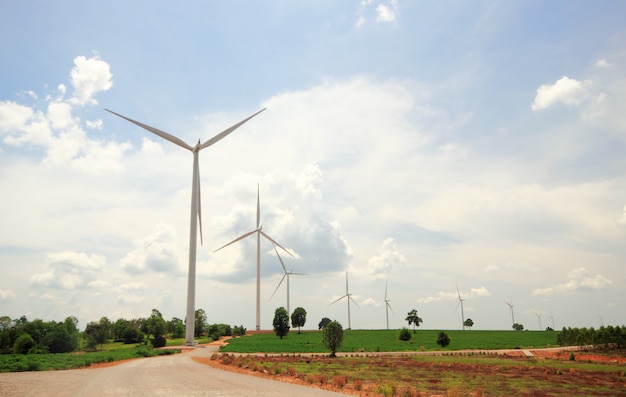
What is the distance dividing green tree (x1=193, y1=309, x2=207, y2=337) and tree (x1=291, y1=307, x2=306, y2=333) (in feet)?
156

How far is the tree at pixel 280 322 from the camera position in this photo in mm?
136500

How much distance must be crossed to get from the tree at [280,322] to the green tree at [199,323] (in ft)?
187

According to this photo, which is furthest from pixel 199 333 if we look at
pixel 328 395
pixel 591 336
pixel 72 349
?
pixel 328 395

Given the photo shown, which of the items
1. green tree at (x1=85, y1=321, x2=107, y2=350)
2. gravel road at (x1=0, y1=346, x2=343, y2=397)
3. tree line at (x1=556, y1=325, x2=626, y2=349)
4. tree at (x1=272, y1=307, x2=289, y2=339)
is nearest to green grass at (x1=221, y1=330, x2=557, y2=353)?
tree at (x1=272, y1=307, x2=289, y2=339)

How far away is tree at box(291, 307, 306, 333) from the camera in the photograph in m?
156

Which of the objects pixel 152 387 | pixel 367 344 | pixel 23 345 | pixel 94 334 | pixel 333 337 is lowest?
pixel 367 344

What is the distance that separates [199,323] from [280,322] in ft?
207

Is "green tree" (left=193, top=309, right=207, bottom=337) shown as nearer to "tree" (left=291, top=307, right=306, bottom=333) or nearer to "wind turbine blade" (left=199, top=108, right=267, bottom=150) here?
"tree" (left=291, top=307, right=306, bottom=333)

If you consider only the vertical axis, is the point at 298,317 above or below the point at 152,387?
below

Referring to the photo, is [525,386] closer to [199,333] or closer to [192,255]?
[192,255]

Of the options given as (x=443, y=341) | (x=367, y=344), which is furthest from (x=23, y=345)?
(x=443, y=341)

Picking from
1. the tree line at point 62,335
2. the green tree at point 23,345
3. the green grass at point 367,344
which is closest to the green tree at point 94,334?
the tree line at point 62,335

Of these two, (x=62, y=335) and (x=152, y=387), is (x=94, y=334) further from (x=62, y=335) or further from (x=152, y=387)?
(x=152, y=387)

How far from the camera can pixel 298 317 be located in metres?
158
